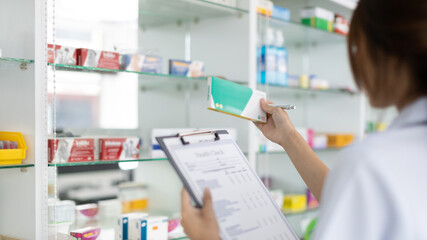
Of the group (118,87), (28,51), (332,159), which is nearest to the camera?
(28,51)

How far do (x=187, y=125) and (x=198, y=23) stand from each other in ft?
1.80

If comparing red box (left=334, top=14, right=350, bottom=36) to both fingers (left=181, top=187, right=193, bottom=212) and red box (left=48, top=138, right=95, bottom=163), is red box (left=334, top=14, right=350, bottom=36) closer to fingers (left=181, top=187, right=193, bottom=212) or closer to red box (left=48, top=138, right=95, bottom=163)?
red box (left=48, top=138, right=95, bottom=163)

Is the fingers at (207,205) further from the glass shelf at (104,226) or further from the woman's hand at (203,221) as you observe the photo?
the glass shelf at (104,226)

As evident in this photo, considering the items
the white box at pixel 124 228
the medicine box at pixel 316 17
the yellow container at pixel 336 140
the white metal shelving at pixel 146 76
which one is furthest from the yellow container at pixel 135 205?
the medicine box at pixel 316 17

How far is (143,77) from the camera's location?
2.17m

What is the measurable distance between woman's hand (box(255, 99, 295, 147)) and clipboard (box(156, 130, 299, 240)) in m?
0.18

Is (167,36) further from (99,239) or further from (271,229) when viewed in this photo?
(271,229)

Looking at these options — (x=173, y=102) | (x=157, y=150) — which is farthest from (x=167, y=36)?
(x=157, y=150)

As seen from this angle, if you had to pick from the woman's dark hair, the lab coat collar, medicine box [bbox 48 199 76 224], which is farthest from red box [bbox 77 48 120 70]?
the lab coat collar

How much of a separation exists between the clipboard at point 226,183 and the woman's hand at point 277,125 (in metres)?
0.18

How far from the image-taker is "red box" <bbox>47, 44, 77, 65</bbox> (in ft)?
5.43

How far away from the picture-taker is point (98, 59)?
1815mm

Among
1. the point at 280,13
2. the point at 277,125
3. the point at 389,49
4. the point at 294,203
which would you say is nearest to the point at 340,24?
the point at 280,13

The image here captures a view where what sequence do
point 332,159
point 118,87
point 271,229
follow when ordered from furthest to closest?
point 332,159, point 118,87, point 271,229
